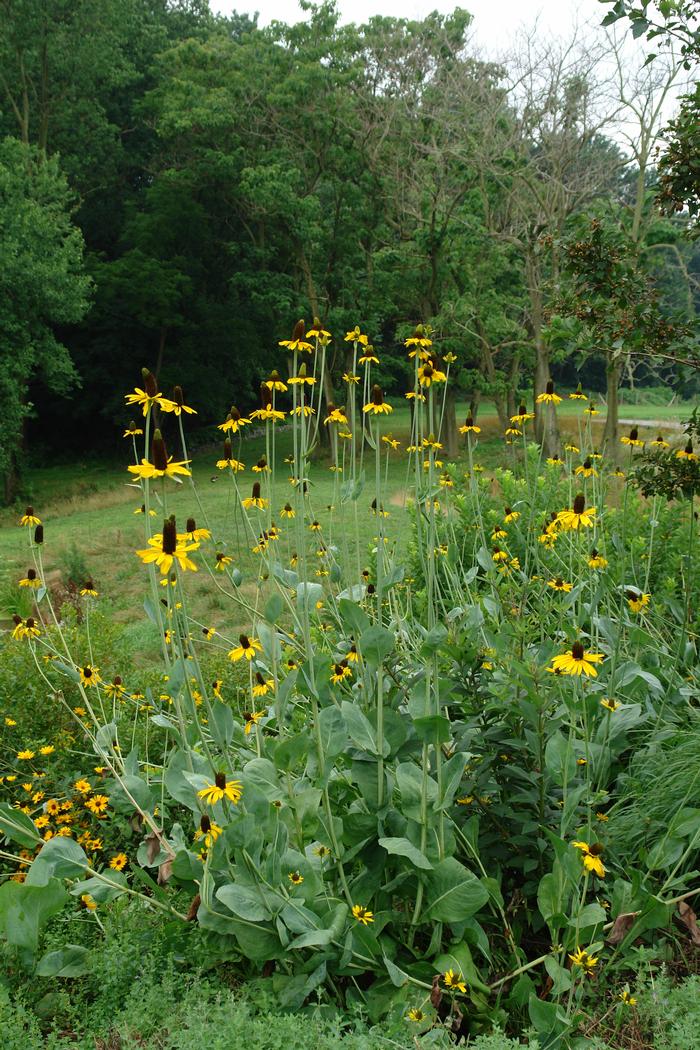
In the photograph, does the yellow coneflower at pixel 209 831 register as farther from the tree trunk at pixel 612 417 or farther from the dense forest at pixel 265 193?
the dense forest at pixel 265 193

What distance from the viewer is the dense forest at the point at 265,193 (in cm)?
1675

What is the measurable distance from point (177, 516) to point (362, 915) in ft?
30.5

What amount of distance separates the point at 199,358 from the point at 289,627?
70.2 ft

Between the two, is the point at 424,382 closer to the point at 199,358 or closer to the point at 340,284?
the point at 340,284

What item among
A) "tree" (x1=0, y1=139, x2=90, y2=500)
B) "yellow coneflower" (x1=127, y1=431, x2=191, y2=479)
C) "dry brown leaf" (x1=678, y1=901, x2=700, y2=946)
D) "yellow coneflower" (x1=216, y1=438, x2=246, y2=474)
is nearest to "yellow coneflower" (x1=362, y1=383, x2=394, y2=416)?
"yellow coneflower" (x1=216, y1=438, x2=246, y2=474)

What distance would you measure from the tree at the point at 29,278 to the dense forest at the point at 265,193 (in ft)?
0.16

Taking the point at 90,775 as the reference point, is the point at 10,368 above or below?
above

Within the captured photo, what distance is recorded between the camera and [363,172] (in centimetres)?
2127

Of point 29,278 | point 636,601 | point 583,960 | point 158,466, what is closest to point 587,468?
point 636,601

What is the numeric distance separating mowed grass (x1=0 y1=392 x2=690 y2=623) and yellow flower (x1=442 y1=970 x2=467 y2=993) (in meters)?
1.25

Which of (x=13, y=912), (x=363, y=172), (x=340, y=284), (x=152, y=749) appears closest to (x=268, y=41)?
(x=363, y=172)

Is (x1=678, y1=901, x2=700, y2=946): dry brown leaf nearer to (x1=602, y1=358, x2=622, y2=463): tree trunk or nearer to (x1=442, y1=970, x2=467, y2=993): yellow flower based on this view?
(x1=442, y1=970, x2=467, y2=993): yellow flower

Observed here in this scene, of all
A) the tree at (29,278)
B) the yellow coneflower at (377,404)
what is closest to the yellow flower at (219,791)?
the yellow coneflower at (377,404)

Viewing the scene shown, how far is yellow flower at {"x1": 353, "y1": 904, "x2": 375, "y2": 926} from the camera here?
2.15 metres
